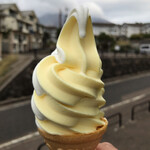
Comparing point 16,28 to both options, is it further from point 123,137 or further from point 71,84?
point 71,84

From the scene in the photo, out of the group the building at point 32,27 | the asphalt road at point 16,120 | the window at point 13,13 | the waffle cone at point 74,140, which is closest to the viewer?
the waffle cone at point 74,140

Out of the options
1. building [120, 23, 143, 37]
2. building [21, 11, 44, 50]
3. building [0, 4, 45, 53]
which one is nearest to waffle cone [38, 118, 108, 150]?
building [120, 23, 143, 37]

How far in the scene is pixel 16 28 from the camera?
29.0 metres

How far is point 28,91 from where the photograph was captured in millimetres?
11125

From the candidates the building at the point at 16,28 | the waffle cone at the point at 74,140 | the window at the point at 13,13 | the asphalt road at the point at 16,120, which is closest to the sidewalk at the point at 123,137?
the asphalt road at the point at 16,120

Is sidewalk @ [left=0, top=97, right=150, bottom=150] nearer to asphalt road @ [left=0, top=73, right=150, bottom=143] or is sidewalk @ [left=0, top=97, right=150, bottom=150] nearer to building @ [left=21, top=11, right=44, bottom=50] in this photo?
asphalt road @ [left=0, top=73, right=150, bottom=143]

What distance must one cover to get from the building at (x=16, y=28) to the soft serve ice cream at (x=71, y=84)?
20.3m

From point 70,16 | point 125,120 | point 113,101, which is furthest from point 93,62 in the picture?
point 113,101

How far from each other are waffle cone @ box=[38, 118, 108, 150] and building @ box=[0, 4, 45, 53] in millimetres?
20602

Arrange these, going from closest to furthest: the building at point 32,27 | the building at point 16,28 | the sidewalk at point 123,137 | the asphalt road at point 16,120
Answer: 1. the sidewalk at point 123,137
2. the asphalt road at point 16,120
3. the building at point 16,28
4. the building at point 32,27

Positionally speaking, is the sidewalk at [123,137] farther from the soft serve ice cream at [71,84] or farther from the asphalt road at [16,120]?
the soft serve ice cream at [71,84]

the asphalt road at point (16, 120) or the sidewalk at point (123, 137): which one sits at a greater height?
the sidewalk at point (123, 137)

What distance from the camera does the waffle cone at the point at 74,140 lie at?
6.06 feet

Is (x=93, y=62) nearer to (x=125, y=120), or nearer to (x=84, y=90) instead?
(x=84, y=90)
